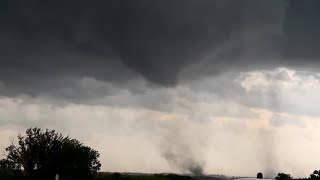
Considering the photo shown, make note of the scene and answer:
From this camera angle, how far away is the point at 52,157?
10662 cm

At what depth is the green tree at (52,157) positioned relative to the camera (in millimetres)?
103812

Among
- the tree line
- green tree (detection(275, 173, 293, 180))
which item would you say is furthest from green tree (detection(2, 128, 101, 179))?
green tree (detection(275, 173, 293, 180))

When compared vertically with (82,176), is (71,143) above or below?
above

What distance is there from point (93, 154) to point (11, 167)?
18.1m

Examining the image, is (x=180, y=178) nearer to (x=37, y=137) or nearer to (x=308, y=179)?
(x=37, y=137)

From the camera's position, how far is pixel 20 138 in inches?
4560

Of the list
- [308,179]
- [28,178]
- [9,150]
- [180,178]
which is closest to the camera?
[308,179]

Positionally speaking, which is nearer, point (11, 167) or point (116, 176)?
point (116, 176)

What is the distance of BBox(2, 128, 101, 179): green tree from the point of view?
104 m

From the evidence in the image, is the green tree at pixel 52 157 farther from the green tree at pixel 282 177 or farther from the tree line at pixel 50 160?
the green tree at pixel 282 177

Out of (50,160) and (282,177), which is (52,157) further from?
(282,177)

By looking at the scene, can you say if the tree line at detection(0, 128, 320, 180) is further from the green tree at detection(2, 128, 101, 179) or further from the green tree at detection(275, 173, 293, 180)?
the green tree at detection(275, 173, 293, 180)

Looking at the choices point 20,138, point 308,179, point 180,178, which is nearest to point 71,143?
point 20,138

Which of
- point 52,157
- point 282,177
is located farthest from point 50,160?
point 282,177
